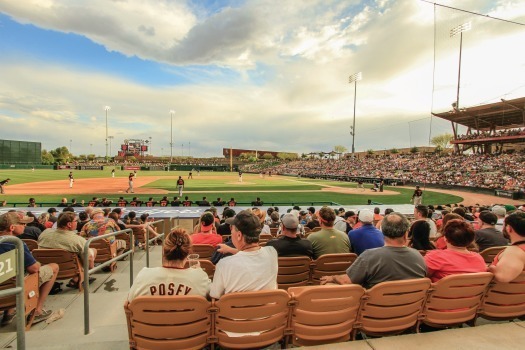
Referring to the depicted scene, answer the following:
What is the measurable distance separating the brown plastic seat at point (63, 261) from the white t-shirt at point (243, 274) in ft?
12.0

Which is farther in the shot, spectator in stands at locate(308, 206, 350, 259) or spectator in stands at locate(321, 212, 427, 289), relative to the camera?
spectator in stands at locate(308, 206, 350, 259)

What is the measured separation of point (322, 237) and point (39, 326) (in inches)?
172

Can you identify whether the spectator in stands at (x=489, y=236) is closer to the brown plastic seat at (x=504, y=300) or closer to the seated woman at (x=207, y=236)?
the brown plastic seat at (x=504, y=300)

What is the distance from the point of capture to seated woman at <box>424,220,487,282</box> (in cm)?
329

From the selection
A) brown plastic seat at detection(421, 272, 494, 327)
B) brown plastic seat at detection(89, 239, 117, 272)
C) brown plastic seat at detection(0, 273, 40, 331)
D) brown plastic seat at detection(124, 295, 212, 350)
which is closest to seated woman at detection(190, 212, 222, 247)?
brown plastic seat at detection(89, 239, 117, 272)

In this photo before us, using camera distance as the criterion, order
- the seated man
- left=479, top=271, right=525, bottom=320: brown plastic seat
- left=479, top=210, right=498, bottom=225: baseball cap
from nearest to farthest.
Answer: left=479, top=271, right=525, bottom=320: brown plastic seat < the seated man < left=479, top=210, right=498, bottom=225: baseball cap

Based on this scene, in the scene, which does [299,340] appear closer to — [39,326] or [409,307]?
[409,307]

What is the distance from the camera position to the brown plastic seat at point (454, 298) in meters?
2.99

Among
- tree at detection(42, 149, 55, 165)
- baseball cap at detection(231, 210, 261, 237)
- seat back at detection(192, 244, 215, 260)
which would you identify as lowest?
seat back at detection(192, 244, 215, 260)

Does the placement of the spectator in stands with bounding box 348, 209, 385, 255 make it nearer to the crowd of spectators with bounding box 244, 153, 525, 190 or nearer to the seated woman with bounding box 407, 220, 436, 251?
the seated woman with bounding box 407, 220, 436, 251

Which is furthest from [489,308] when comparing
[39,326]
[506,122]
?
[506,122]

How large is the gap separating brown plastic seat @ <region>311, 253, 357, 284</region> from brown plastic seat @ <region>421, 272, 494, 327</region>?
1.39m

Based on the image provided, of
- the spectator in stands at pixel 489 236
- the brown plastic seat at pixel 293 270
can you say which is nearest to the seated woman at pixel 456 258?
the brown plastic seat at pixel 293 270

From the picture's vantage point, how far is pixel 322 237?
15.6 feet
